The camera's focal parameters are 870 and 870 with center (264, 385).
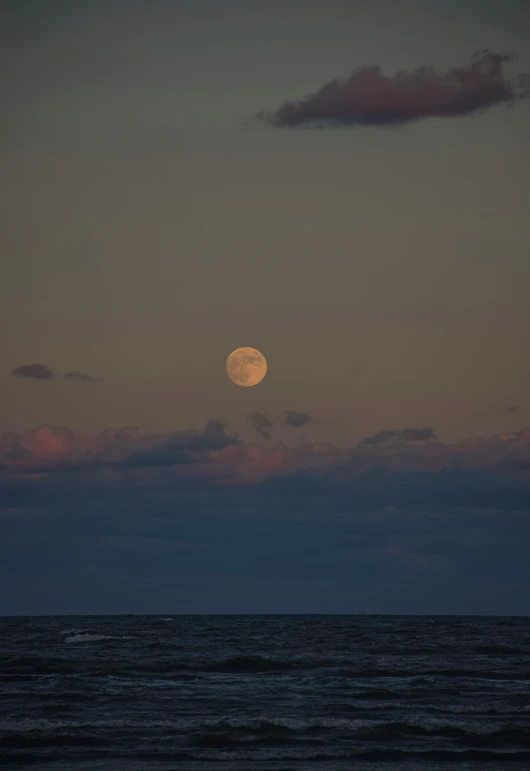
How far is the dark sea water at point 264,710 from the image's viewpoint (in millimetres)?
27094

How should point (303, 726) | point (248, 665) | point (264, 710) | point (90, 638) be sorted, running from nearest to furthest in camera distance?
point (303, 726), point (264, 710), point (248, 665), point (90, 638)

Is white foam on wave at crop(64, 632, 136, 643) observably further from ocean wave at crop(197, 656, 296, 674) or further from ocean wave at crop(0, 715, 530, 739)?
ocean wave at crop(0, 715, 530, 739)

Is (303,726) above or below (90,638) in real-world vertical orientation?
above

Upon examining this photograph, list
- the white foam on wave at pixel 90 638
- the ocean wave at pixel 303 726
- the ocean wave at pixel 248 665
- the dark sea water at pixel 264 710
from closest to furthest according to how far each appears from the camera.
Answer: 1. the dark sea water at pixel 264 710
2. the ocean wave at pixel 303 726
3. the ocean wave at pixel 248 665
4. the white foam on wave at pixel 90 638

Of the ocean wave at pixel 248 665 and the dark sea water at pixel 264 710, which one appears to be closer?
the dark sea water at pixel 264 710

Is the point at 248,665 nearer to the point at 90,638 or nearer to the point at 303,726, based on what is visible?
the point at 303,726

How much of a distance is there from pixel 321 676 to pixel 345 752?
19505 mm

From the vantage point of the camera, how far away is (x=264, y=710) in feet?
115

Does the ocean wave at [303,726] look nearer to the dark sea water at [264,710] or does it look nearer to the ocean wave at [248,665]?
the dark sea water at [264,710]

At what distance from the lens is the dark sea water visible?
27.1 metres

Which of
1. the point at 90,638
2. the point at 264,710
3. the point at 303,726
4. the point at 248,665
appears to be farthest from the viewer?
the point at 90,638

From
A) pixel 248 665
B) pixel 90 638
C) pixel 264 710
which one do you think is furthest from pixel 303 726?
pixel 90 638

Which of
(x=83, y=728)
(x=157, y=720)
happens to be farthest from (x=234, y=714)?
(x=83, y=728)

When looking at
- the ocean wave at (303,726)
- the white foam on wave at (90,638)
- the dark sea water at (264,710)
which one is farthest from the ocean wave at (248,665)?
the white foam on wave at (90,638)
